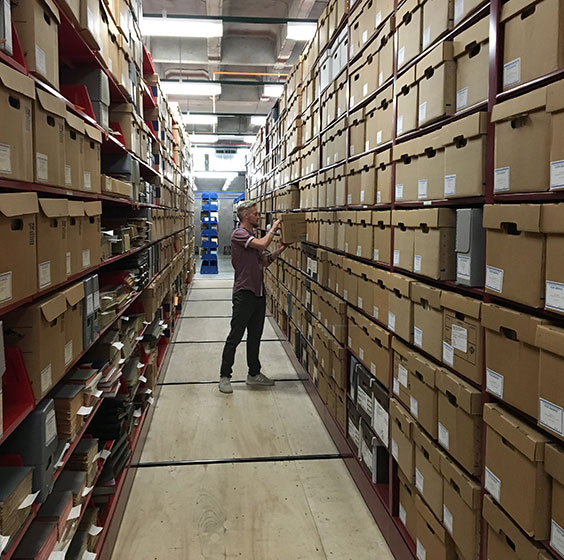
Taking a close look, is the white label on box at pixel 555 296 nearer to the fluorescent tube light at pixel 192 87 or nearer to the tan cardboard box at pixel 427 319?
the tan cardboard box at pixel 427 319

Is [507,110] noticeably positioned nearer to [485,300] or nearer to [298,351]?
[485,300]

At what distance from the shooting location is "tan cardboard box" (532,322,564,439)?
1.31 meters

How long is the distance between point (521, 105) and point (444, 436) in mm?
1185

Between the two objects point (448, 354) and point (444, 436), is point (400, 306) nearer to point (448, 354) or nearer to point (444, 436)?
point (448, 354)

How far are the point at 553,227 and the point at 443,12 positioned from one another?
3.63 feet

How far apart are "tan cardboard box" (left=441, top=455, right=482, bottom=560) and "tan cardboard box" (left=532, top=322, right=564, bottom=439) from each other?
0.49 m

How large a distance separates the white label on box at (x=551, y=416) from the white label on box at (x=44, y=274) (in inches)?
57.8

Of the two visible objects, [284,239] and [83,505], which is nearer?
[83,505]

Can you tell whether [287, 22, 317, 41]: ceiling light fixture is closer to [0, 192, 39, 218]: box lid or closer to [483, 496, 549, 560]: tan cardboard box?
[0, 192, 39, 218]: box lid

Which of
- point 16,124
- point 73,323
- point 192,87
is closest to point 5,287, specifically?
point 16,124

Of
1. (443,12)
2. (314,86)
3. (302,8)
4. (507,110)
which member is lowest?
(507,110)

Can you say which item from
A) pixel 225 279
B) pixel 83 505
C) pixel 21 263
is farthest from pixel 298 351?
pixel 225 279

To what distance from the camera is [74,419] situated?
198cm

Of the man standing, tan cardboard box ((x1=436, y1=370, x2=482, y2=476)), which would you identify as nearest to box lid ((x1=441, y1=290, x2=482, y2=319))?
tan cardboard box ((x1=436, y1=370, x2=482, y2=476))
